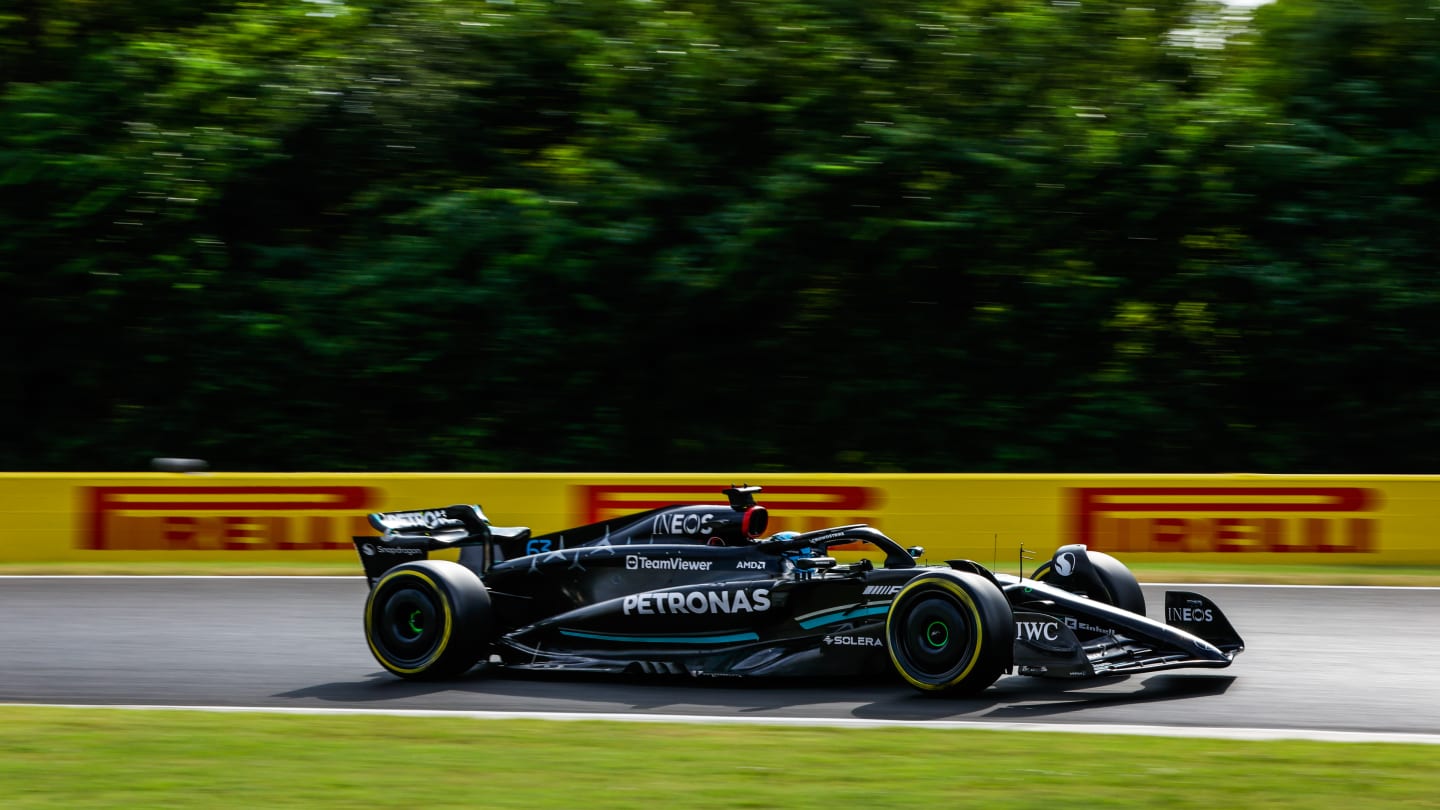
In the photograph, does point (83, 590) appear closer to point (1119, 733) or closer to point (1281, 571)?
point (1119, 733)

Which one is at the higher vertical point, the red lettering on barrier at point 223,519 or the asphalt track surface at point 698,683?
the red lettering on barrier at point 223,519

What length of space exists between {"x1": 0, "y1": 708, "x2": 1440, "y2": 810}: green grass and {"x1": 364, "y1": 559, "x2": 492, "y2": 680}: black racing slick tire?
44.5 inches

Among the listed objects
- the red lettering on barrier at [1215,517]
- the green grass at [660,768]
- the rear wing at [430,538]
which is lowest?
the green grass at [660,768]

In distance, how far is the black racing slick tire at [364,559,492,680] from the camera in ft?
26.4

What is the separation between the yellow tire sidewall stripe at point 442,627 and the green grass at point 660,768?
1.12 metres

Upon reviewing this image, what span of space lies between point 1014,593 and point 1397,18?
52.0 ft

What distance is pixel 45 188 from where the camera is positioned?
21.5m

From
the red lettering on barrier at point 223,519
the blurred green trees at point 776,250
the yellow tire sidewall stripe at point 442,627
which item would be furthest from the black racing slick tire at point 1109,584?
the blurred green trees at point 776,250

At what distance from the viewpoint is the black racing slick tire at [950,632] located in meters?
7.06

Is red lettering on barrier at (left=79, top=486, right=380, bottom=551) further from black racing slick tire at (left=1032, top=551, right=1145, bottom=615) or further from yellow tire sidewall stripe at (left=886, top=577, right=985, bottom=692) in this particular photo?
yellow tire sidewall stripe at (left=886, top=577, right=985, bottom=692)

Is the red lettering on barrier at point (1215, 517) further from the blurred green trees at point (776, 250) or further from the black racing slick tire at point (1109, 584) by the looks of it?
the blurred green trees at point (776, 250)

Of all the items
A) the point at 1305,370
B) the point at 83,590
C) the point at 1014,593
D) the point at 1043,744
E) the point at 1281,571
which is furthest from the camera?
the point at 1305,370

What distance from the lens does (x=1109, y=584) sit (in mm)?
8180

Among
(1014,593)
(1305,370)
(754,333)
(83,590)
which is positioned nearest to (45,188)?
(754,333)
